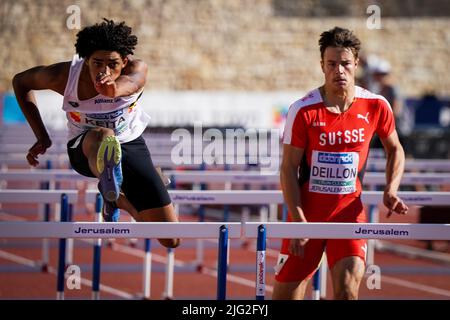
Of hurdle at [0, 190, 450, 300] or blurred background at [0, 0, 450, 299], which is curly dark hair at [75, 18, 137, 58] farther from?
blurred background at [0, 0, 450, 299]

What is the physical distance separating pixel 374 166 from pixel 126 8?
28382 mm

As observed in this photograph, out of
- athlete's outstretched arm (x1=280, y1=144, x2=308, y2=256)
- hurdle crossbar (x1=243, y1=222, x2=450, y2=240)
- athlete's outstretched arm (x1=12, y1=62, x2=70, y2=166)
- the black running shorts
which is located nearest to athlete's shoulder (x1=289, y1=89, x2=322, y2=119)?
athlete's outstretched arm (x1=280, y1=144, x2=308, y2=256)

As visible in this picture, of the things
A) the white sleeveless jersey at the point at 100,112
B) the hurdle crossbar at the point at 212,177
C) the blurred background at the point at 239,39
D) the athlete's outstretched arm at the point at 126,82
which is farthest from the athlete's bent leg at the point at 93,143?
the blurred background at the point at 239,39

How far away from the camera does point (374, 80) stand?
14.9 m

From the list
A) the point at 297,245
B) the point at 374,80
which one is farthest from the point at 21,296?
the point at 374,80

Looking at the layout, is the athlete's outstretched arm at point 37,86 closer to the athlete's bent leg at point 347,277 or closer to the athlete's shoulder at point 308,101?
the athlete's shoulder at point 308,101

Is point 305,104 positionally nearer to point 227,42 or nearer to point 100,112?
point 100,112

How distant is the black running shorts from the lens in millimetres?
7320

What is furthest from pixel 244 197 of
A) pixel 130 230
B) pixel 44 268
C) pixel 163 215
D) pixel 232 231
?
pixel 44 268

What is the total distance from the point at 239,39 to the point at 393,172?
35.1 metres

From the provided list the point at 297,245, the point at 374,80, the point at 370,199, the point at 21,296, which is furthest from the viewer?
the point at 374,80

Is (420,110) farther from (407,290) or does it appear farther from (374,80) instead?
(407,290)

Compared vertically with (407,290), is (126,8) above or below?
above

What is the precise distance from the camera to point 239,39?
136ft
